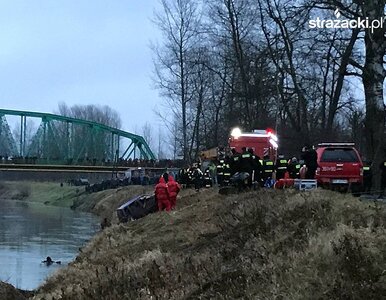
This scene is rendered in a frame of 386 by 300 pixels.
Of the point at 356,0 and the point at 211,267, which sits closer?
the point at 211,267

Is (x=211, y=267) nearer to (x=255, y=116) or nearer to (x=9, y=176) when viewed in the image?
(x=255, y=116)

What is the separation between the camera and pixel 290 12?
2856cm

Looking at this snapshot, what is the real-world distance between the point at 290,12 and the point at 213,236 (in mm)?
16111

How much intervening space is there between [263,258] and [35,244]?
28.9m

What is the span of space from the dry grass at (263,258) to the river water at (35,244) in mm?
7043

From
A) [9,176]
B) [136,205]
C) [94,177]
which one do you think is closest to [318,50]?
[136,205]

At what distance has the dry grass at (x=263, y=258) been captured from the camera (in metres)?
7.94

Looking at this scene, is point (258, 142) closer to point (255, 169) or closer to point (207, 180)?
point (207, 180)

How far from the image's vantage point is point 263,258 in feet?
32.4

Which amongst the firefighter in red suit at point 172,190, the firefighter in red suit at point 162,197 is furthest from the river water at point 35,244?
the firefighter in red suit at point 172,190

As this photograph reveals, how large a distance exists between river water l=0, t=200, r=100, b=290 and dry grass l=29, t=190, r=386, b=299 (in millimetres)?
7043

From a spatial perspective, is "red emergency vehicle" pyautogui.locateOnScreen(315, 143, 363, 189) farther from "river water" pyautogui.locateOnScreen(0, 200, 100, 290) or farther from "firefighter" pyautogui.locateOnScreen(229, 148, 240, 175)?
"river water" pyautogui.locateOnScreen(0, 200, 100, 290)

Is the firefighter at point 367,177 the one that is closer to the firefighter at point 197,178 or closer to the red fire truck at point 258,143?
the red fire truck at point 258,143

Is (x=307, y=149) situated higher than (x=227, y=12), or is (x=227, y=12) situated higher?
(x=227, y=12)
